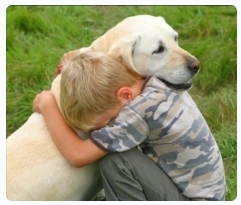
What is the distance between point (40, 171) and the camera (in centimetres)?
266

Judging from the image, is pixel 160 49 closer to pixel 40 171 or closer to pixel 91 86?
pixel 91 86

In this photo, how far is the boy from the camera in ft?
8.23

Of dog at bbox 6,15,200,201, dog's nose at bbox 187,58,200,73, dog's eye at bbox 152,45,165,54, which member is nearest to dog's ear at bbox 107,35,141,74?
dog at bbox 6,15,200,201

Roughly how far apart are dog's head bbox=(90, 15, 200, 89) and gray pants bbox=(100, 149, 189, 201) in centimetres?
37

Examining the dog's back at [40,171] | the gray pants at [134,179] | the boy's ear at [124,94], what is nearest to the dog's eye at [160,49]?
the boy's ear at [124,94]

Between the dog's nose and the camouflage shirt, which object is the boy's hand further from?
the dog's nose

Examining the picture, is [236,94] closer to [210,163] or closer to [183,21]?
[183,21]

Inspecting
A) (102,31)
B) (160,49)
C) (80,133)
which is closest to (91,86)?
(80,133)

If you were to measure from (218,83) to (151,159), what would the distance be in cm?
166

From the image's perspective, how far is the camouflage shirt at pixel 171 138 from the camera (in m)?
2.49

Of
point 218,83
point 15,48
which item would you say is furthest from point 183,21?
point 15,48

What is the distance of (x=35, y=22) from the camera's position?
4680mm

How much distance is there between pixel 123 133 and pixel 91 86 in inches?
9.4

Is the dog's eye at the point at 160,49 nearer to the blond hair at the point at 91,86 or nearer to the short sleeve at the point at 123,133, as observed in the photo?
the blond hair at the point at 91,86
